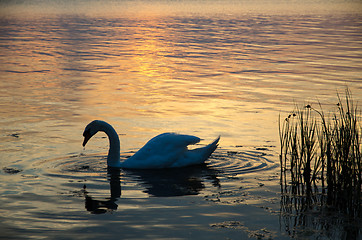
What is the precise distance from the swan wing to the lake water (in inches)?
9.9

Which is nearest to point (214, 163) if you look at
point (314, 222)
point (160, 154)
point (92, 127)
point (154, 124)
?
point (160, 154)

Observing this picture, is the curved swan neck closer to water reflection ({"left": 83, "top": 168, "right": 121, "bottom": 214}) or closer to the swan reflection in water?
the swan reflection in water

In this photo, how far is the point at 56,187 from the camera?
10492mm

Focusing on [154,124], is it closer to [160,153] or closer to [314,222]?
[160,153]

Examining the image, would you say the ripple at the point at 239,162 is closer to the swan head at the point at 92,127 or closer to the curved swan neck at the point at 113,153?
the curved swan neck at the point at 113,153

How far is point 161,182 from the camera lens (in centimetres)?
1100

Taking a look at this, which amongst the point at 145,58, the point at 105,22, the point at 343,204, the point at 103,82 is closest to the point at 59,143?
the point at 343,204

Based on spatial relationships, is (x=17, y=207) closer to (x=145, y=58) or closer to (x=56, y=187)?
(x=56, y=187)

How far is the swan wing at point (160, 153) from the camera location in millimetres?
11820

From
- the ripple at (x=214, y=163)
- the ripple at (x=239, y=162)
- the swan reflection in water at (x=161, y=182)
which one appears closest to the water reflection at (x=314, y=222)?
the swan reflection in water at (x=161, y=182)

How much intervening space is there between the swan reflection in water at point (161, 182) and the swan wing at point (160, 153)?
0.13m

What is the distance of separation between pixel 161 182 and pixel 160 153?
3.23 ft

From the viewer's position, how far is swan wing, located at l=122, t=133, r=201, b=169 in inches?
465

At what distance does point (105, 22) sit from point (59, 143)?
42683mm
